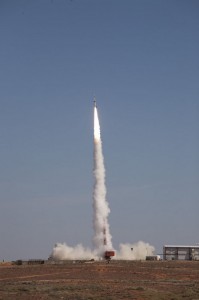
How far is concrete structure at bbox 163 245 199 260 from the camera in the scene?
15600cm

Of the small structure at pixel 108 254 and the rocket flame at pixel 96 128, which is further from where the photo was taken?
the small structure at pixel 108 254

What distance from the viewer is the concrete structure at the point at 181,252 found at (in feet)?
512

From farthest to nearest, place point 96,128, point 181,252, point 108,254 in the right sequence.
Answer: point 181,252 → point 108,254 → point 96,128

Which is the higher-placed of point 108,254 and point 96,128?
point 96,128

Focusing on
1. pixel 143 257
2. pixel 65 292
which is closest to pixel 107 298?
pixel 65 292

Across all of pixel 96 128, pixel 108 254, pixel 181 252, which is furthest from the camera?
pixel 181 252

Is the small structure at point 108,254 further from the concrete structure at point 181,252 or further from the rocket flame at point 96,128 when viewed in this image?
the concrete structure at point 181,252

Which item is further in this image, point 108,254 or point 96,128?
point 108,254

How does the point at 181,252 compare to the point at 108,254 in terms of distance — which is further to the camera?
the point at 181,252

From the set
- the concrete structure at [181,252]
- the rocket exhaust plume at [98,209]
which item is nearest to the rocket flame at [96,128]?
the rocket exhaust plume at [98,209]

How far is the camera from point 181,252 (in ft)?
515

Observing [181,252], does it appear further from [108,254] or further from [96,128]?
[96,128]

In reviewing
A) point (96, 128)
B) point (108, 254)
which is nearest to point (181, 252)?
point (108, 254)

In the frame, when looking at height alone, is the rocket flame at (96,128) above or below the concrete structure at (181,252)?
above
